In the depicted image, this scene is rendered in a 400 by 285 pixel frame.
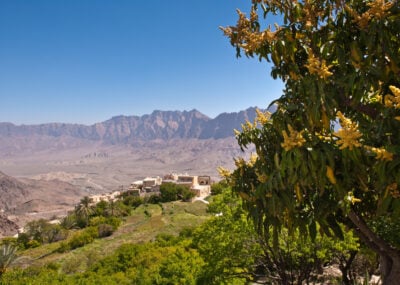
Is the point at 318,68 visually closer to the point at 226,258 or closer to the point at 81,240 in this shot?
the point at 226,258

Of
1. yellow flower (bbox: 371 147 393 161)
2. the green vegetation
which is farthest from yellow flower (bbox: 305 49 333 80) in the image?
the green vegetation

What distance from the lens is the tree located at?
3699mm

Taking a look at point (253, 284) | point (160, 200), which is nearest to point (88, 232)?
point (160, 200)

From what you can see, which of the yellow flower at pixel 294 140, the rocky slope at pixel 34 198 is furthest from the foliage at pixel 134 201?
the yellow flower at pixel 294 140

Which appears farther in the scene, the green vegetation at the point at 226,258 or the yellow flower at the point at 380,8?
the green vegetation at the point at 226,258

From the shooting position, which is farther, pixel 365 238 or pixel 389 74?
pixel 365 238

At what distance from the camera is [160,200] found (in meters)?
69.5

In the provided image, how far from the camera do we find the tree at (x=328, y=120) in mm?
3699

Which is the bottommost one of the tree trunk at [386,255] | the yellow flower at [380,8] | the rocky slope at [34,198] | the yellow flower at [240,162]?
the rocky slope at [34,198]

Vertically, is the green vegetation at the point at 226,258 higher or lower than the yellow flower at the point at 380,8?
lower

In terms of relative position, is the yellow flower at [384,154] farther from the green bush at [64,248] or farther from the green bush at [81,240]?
the green bush at [81,240]

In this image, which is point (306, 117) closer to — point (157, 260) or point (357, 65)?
point (357, 65)

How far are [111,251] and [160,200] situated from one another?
109 ft

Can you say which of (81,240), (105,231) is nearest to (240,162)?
(81,240)
